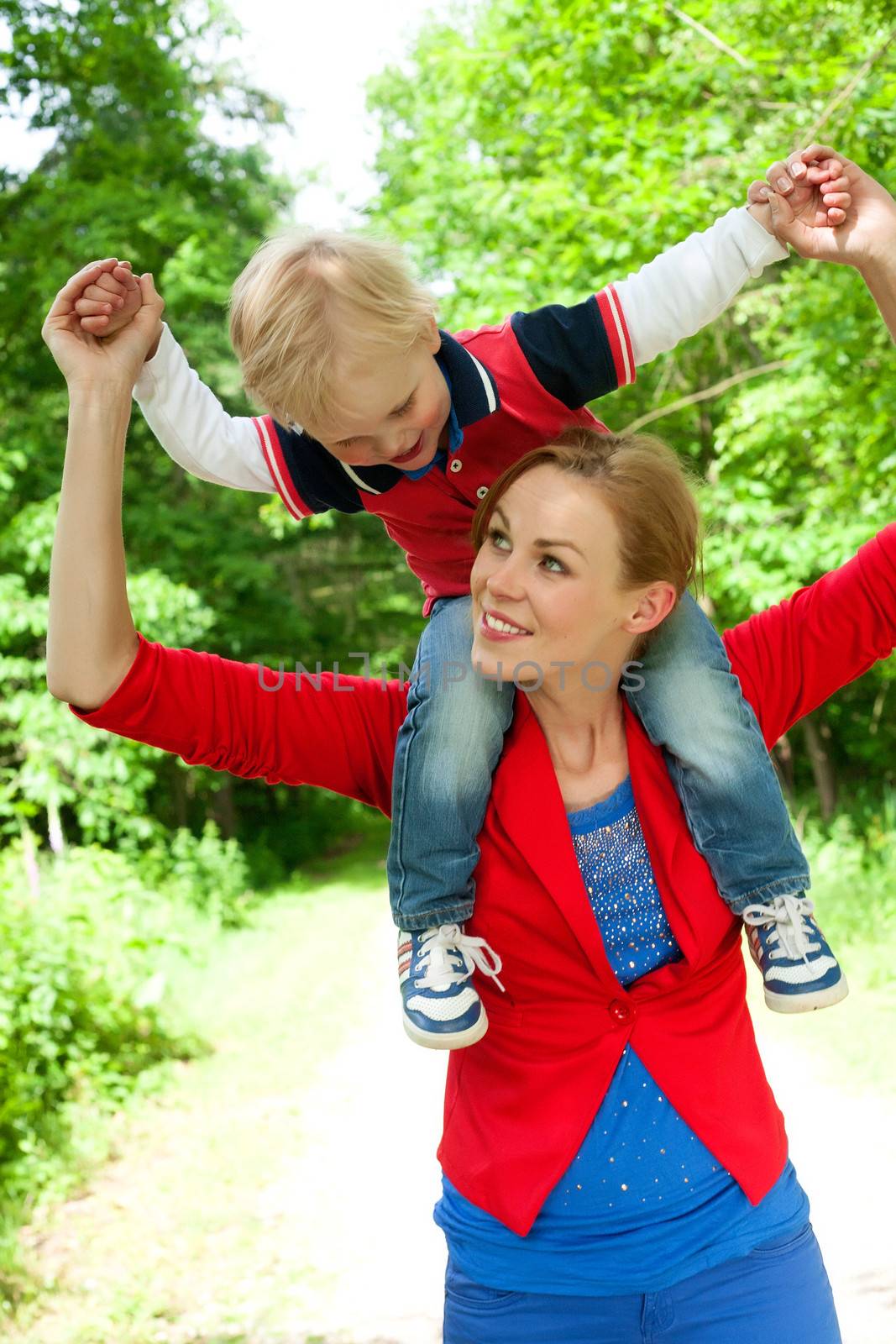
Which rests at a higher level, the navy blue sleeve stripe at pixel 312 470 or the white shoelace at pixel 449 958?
the navy blue sleeve stripe at pixel 312 470

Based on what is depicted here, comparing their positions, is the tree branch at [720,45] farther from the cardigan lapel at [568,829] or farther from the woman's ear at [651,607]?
the cardigan lapel at [568,829]

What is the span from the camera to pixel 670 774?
1.77 metres

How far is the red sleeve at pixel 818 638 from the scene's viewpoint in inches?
68.5

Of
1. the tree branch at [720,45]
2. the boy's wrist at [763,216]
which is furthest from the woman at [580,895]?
the tree branch at [720,45]

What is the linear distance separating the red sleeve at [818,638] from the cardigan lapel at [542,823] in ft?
1.18

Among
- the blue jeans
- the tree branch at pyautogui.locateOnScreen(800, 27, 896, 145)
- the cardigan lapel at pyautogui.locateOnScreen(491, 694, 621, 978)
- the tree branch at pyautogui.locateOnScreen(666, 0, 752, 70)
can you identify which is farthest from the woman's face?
the tree branch at pyautogui.locateOnScreen(666, 0, 752, 70)

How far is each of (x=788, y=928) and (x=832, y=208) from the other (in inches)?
41.8

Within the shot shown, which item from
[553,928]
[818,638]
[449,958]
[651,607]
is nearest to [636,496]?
[651,607]

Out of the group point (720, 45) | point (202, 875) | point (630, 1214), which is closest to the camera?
point (630, 1214)

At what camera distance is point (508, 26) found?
10648 millimetres

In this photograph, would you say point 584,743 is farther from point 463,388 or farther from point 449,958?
point 463,388

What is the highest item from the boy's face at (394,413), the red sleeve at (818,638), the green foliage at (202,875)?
the boy's face at (394,413)

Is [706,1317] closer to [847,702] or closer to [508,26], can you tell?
[508,26]

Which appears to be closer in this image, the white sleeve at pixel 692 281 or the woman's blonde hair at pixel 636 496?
the woman's blonde hair at pixel 636 496
